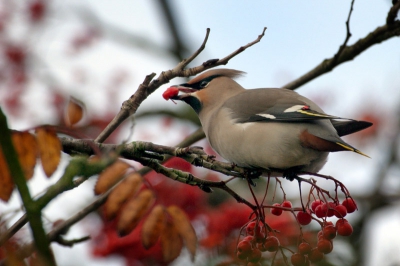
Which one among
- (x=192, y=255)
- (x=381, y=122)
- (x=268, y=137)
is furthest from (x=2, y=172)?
(x=381, y=122)

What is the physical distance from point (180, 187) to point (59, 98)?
3.25 metres

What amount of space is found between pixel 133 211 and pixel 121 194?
0.32 feet

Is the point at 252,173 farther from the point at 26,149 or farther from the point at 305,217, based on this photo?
the point at 26,149

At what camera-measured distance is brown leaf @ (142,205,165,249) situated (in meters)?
2.67

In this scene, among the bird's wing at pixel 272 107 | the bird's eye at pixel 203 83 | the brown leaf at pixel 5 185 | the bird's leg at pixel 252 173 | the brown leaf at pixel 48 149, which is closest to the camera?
the brown leaf at pixel 5 185

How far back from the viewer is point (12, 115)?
796 cm

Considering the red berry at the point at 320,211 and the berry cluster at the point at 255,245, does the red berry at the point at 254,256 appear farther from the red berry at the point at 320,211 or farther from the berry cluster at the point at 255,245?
the red berry at the point at 320,211

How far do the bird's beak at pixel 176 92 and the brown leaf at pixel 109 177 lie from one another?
154cm

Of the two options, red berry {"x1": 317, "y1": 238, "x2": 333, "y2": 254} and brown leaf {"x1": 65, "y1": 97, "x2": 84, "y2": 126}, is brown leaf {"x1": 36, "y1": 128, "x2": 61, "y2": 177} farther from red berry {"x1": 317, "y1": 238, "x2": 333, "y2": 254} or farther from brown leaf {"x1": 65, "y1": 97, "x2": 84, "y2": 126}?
red berry {"x1": 317, "y1": 238, "x2": 333, "y2": 254}

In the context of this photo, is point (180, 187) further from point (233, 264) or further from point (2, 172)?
point (2, 172)

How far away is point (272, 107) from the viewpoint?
363 centimetres

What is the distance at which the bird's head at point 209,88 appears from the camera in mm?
4320

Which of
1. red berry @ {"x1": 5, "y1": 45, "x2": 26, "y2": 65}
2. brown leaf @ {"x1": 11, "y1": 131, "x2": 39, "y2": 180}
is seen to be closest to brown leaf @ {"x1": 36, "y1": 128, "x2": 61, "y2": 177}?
brown leaf @ {"x1": 11, "y1": 131, "x2": 39, "y2": 180}

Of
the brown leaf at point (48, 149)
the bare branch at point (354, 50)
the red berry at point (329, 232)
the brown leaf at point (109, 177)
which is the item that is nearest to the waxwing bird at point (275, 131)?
Answer: the bare branch at point (354, 50)
